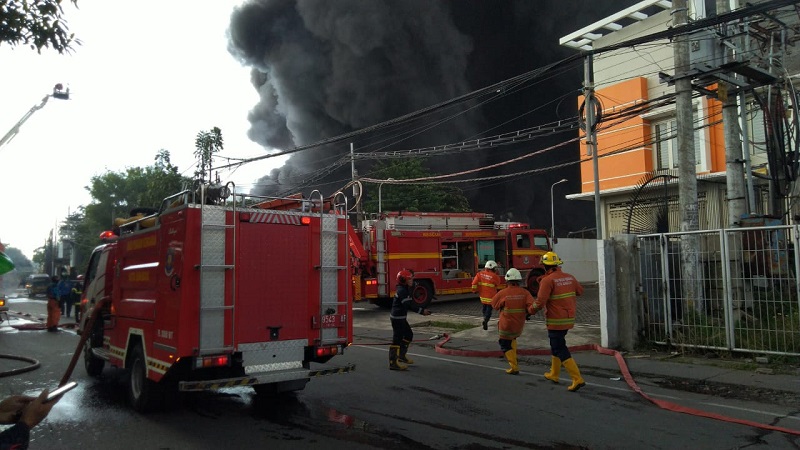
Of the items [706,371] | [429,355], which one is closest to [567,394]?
[706,371]

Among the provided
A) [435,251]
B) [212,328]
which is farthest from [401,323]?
[435,251]

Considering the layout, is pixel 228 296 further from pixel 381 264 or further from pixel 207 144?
pixel 207 144

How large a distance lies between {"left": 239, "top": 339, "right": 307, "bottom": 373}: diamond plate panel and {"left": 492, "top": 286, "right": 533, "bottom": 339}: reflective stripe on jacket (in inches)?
133

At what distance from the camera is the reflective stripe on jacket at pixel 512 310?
339 inches

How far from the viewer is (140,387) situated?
6.52 m

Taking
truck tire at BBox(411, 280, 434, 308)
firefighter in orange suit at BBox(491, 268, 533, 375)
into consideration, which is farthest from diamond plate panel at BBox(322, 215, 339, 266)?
truck tire at BBox(411, 280, 434, 308)

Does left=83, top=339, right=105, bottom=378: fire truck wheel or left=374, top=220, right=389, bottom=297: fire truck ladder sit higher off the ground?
left=374, top=220, right=389, bottom=297: fire truck ladder

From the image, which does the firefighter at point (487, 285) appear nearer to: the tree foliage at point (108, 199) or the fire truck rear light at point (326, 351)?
the fire truck rear light at point (326, 351)

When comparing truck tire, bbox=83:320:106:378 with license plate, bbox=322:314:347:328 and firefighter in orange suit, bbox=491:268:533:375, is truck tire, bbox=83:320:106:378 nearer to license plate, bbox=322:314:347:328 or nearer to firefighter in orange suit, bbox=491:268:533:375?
license plate, bbox=322:314:347:328

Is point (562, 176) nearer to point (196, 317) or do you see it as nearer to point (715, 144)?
point (715, 144)

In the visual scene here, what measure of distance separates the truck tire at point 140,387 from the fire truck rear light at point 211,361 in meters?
0.97

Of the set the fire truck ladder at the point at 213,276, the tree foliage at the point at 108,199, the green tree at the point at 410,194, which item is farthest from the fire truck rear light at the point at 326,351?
the tree foliage at the point at 108,199

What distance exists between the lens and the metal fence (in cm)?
852

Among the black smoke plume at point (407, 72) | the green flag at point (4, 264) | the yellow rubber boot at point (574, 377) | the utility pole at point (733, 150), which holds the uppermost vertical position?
the black smoke plume at point (407, 72)
